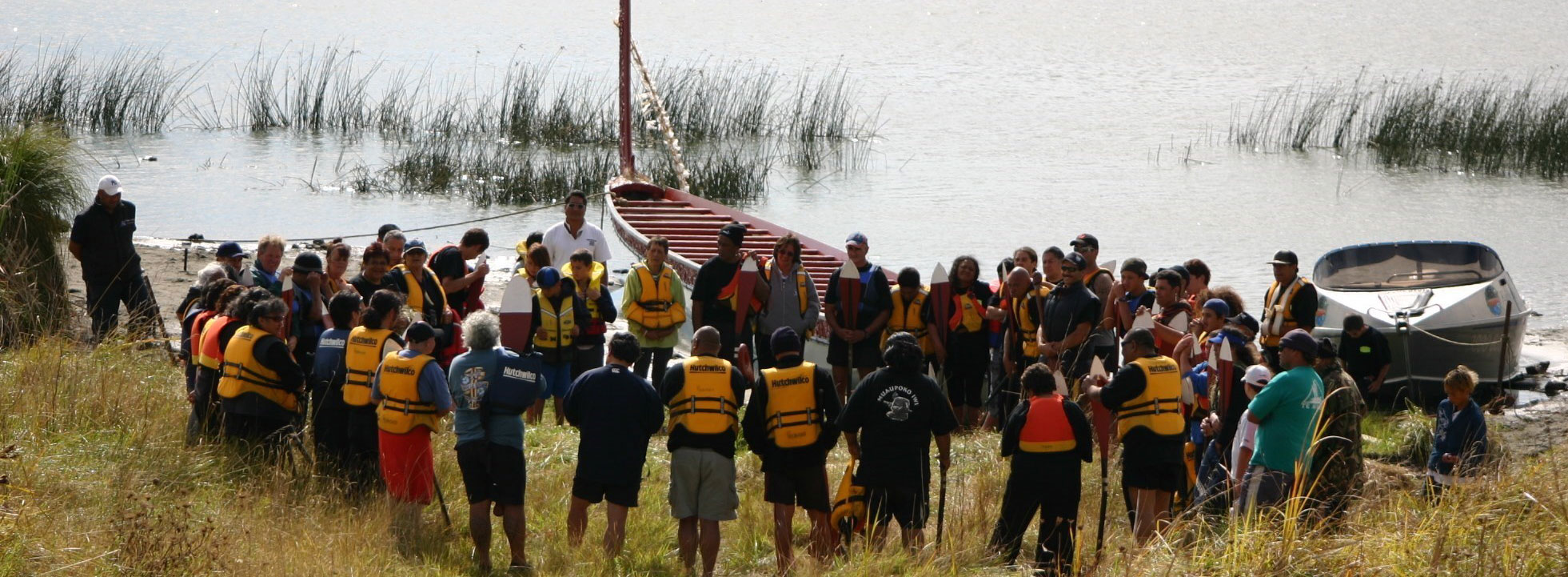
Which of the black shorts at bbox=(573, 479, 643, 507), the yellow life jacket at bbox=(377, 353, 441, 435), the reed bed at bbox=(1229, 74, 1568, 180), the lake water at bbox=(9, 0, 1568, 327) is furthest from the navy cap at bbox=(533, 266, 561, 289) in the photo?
the reed bed at bbox=(1229, 74, 1568, 180)

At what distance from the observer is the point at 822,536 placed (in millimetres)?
6406

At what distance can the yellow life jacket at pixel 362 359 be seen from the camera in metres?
6.23

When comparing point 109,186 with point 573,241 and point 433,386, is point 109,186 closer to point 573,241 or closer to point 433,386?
point 573,241

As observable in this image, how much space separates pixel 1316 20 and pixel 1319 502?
45486mm

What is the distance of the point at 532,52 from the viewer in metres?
38.5

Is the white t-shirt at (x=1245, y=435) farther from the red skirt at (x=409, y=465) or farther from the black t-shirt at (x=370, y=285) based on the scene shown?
the black t-shirt at (x=370, y=285)

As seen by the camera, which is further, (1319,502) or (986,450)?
(986,450)

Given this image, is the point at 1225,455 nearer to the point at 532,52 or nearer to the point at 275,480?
the point at 275,480

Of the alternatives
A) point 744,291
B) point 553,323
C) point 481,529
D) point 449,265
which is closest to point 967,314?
point 744,291

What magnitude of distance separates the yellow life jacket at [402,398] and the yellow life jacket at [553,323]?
7.46ft

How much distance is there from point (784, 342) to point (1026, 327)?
2.96 m

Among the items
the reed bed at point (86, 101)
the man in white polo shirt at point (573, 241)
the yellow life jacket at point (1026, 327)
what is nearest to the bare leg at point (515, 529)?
the yellow life jacket at point (1026, 327)

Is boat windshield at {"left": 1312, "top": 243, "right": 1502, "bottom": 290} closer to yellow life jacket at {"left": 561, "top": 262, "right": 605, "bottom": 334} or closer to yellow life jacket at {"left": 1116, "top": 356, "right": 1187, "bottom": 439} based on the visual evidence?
yellow life jacket at {"left": 1116, "top": 356, "right": 1187, "bottom": 439}

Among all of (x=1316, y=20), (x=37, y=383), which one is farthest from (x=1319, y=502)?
(x=1316, y=20)
